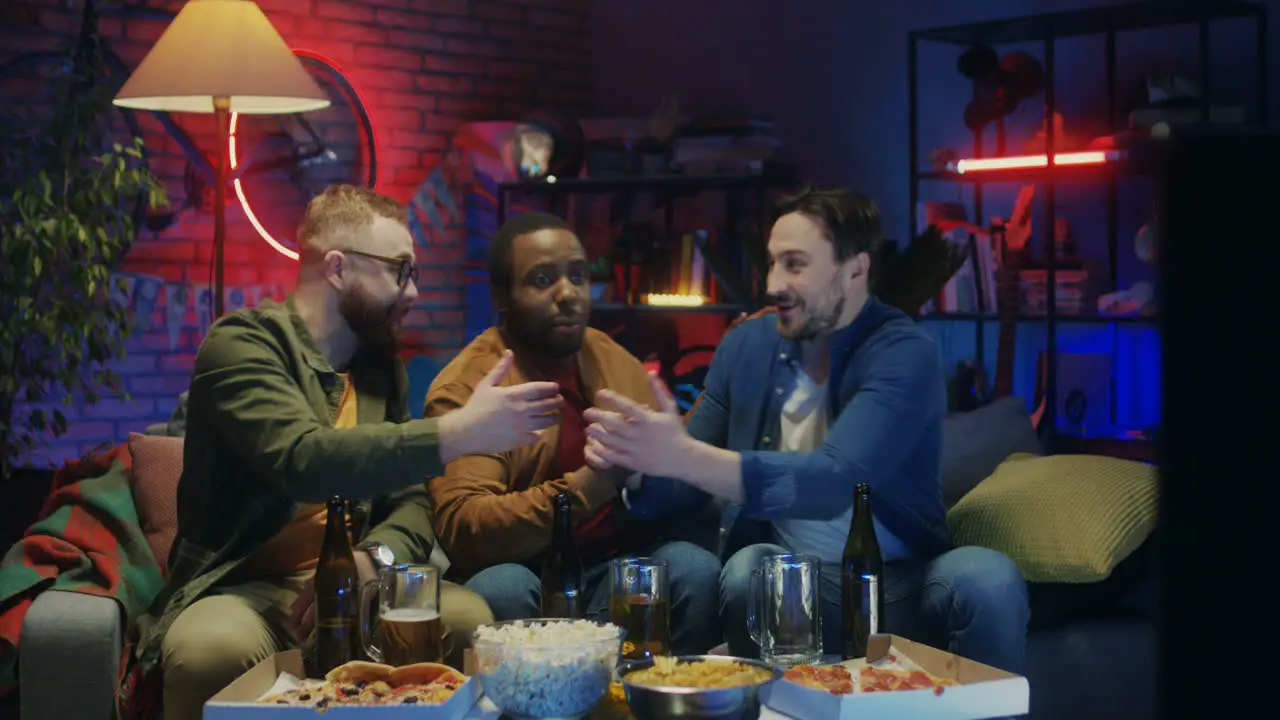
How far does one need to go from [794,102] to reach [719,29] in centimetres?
52

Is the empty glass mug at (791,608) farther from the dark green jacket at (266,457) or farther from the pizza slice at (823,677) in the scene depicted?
the dark green jacket at (266,457)

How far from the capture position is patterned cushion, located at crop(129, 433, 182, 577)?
9.18ft

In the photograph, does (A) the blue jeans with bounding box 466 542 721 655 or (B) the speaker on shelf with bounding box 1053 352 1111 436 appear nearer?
(A) the blue jeans with bounding box 466 542 721 655

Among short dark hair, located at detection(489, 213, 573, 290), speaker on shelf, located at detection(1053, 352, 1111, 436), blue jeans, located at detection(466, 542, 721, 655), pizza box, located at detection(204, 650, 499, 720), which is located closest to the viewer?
pizza box, located at detection(204, 650, 499, 720)

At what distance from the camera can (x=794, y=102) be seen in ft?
18.1

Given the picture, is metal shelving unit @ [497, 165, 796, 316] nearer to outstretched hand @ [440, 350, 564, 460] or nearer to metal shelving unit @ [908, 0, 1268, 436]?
metal shelving unit @ [908, 0, 1268, 436]

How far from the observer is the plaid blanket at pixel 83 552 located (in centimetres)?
251

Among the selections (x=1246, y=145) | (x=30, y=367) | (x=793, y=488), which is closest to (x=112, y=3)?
(x=30, y=367)

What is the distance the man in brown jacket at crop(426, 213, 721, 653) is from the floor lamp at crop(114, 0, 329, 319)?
3.40ft

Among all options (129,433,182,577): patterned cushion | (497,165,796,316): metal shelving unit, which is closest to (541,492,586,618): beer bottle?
(129,433,182,577): patterned cushion

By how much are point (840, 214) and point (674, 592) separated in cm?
77

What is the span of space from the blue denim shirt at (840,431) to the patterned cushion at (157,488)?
93 centimetres

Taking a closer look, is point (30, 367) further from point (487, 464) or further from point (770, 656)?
point (770, 656)

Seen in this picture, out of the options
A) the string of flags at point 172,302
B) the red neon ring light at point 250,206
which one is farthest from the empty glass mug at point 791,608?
the red neon ring light at point 250,206
